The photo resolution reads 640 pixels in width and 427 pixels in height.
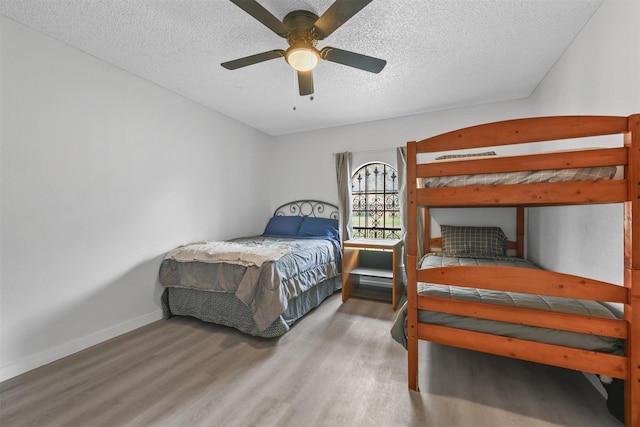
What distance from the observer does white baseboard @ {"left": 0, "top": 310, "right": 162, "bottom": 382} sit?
1.77 m

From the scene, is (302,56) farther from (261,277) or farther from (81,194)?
(81,194)

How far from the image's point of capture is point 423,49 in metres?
2.14

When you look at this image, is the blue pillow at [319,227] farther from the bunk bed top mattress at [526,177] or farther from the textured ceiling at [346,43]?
the bunk bed top mattress at [526,177]

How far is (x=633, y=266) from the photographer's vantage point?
1.19m

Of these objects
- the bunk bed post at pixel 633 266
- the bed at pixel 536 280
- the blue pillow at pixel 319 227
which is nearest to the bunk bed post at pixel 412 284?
the bed at pixel 536 280

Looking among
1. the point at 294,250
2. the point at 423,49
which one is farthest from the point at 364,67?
the point at 294,250

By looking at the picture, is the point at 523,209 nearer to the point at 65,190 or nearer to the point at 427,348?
the point at 427,348

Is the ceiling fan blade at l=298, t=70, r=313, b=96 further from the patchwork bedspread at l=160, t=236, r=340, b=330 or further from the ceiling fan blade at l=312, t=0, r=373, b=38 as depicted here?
the patchwork bedspread at l=160, t=236, r=340, b=330

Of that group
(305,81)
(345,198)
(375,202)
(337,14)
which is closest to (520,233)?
(375,202)

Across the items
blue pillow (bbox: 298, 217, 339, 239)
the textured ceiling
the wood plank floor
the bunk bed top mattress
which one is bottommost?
the wood plank floor

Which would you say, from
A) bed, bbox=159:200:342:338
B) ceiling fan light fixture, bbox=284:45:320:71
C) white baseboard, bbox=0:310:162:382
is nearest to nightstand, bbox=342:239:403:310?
bed, bbox=159:200:342:338

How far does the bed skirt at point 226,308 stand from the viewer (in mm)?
2311

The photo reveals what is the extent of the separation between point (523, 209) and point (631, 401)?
7.59 feet

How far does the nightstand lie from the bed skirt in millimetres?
576
